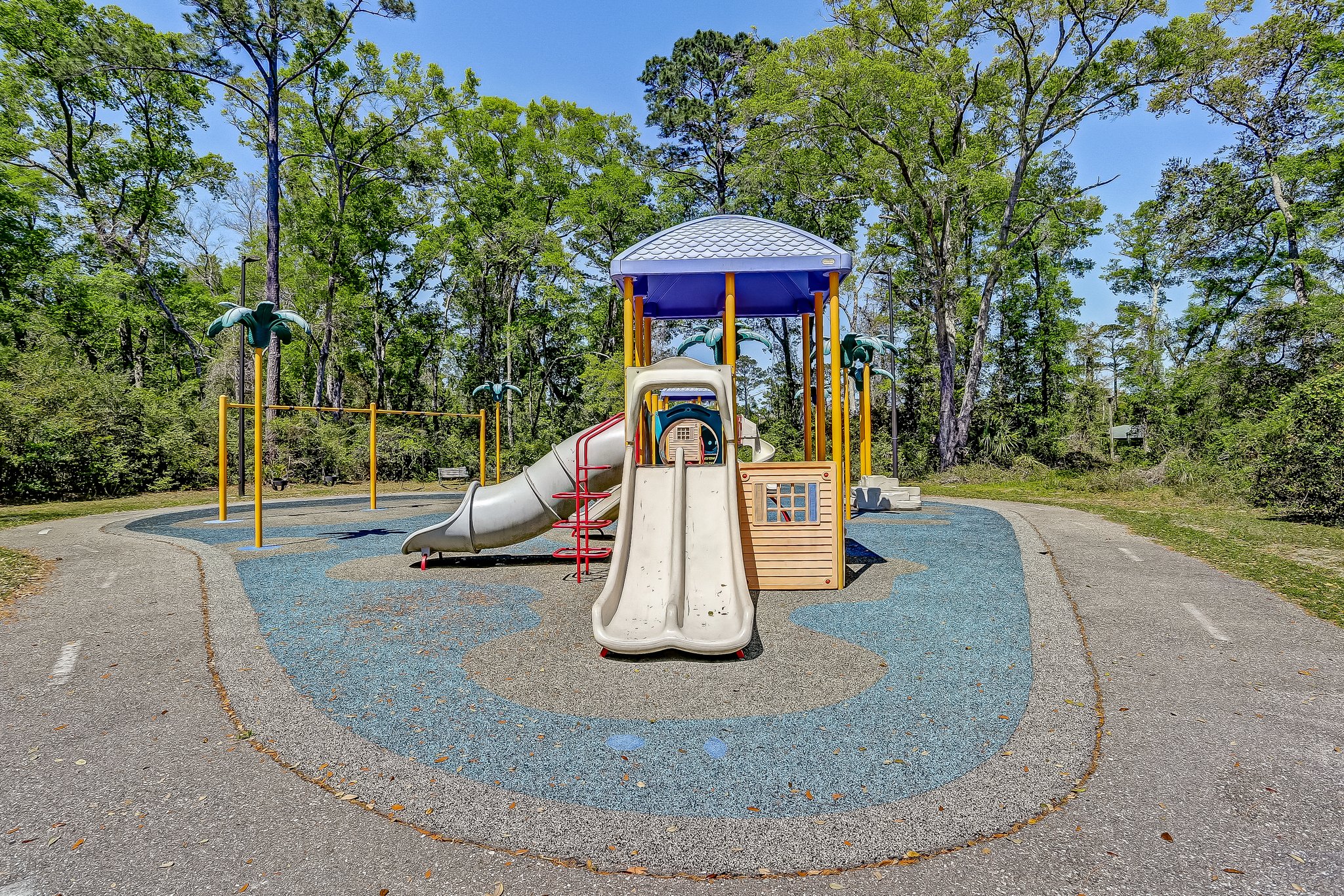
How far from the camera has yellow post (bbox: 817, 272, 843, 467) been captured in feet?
25.0

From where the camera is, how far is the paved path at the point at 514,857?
233 cm

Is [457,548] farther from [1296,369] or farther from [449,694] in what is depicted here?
[1296,369]

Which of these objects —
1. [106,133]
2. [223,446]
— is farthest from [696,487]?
[106,133]

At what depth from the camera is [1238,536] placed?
9953 millimetres

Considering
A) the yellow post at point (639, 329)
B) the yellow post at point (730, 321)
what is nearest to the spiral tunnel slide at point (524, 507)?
the yellow post at point (639, 329)

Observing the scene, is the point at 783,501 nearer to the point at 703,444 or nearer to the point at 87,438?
the point at 703,444

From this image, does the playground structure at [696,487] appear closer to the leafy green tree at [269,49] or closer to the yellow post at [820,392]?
the yellow post at [820,392]

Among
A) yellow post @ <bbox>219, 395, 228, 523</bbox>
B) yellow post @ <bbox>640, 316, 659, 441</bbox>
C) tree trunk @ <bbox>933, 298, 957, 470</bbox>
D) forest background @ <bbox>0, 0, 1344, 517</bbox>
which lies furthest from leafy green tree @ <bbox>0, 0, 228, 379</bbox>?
tree trunk @ <bbox>933, 298, 957, 470</bbox>

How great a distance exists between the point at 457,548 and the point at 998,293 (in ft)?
107

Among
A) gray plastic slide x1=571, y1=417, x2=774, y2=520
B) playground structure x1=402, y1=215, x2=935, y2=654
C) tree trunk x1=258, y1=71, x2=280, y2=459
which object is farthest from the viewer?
tree trunk x1=258, y1=71, x2=280, y2=459

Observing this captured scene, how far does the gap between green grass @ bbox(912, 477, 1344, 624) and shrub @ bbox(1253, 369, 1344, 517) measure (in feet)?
1.97

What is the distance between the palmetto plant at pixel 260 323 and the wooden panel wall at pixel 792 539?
7899 mm

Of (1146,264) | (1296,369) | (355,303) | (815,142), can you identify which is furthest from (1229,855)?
(1146,264)

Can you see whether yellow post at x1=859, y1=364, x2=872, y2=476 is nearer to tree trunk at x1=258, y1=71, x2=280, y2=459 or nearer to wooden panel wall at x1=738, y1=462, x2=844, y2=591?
wooden panel wall at x1=738, y1=462, x2=844, y2=591
